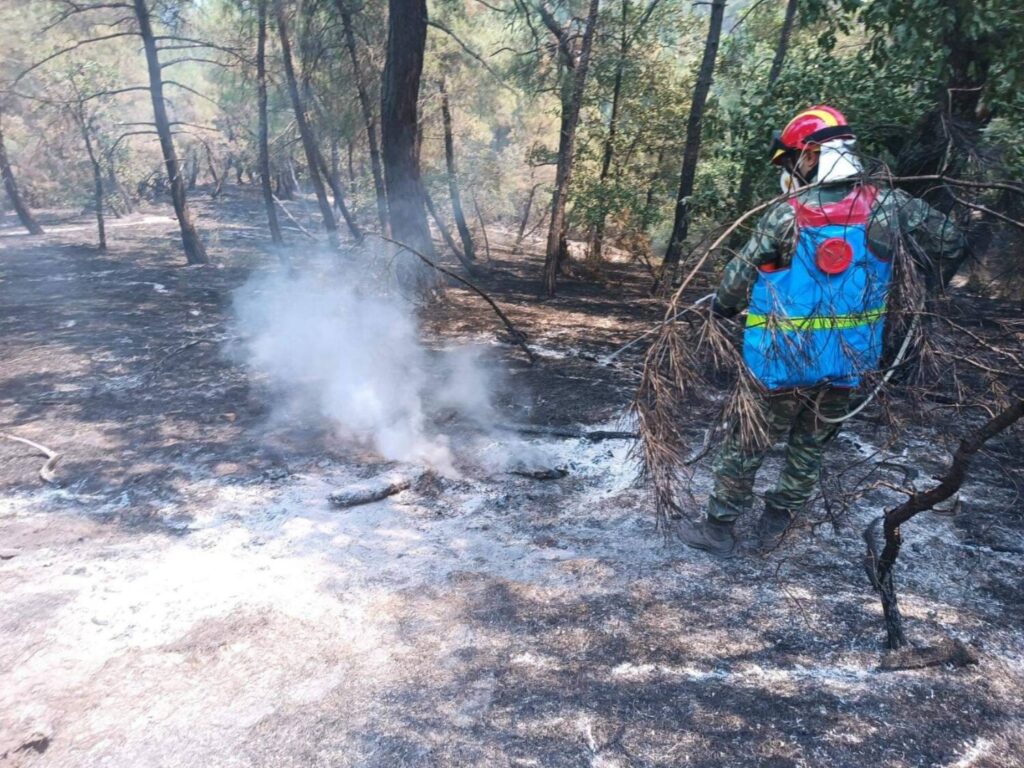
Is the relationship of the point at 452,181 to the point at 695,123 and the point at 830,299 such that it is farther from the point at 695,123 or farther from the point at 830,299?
the point at 830,299

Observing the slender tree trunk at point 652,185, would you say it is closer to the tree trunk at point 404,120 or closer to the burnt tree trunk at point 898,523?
the tree trunk at point 404,120

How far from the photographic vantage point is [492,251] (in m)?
20.0

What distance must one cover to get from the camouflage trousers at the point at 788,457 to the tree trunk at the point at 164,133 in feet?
50.1

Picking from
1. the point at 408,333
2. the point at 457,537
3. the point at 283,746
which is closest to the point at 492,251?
the point at 408,333

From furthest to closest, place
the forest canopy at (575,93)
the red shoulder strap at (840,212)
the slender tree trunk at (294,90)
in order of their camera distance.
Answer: the slender tree trunk at (294,90) < the forest canopy at (575,93) < the red shoulder strap at (840,212)

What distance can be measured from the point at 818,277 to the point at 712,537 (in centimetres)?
151

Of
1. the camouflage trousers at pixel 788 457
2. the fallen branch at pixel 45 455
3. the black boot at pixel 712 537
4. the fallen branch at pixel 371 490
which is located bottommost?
the fallen branch at pixel 45 455

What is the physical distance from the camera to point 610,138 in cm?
1387

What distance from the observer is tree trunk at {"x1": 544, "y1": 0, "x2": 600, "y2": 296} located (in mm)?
10258

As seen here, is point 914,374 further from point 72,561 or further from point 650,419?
point 72,561

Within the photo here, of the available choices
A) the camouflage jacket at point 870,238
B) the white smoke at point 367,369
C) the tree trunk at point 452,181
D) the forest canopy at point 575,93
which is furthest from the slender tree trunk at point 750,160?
the tree trunk at point 452,181

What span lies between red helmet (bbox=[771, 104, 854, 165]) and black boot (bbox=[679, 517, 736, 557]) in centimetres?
196

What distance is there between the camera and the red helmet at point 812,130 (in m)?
3.01

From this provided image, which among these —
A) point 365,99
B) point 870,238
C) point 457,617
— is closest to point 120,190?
point 365,99
